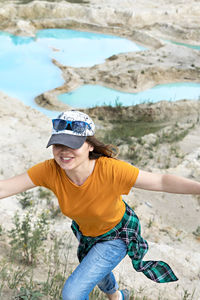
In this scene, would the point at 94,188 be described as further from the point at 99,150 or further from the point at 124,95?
the point at 124,95

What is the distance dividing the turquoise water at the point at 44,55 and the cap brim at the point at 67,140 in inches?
335

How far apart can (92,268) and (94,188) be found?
1.72ft

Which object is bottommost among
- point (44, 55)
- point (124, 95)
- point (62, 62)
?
point (124, 95)

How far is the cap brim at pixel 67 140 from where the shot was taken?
1914mm

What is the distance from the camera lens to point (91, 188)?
207 cm

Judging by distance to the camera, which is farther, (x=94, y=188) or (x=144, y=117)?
(x=144, y=117)

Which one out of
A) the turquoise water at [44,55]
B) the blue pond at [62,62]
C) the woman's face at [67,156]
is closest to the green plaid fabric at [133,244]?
the woman's face at [67,156]

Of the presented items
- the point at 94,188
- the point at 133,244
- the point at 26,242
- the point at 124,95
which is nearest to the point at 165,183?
the point at 94,188

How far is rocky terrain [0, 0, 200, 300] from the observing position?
3790 mm

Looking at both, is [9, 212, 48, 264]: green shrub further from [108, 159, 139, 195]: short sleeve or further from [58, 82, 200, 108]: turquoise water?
[58, 82, 200, 108]: turquoise water

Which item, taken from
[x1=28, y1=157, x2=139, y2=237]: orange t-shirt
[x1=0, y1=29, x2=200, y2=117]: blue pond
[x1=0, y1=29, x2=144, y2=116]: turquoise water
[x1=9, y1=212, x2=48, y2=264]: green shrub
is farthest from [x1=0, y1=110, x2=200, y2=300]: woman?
[x1=0, y1=29, x2=144, y2=116]: turquoise water

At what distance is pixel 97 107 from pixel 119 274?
24.8ft

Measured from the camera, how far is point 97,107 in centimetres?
1034

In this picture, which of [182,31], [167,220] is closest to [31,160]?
[167,220]
